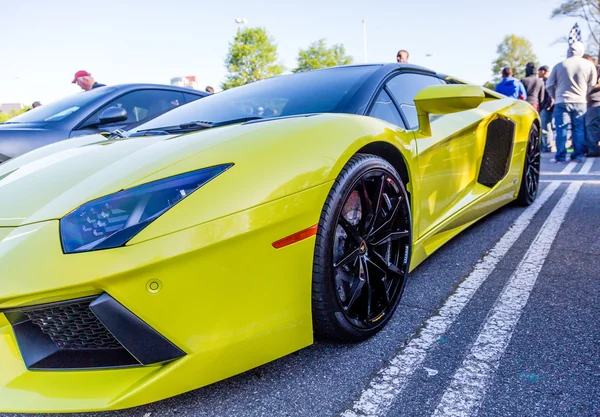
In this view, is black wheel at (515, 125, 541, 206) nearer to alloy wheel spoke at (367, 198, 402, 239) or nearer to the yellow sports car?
the yellow sports car

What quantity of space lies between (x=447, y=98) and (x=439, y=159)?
12.8 inches

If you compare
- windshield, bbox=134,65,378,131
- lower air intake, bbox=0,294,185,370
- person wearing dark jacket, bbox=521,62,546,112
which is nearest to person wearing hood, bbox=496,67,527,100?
person wearing dark jacket, bbox=521,62,546,112

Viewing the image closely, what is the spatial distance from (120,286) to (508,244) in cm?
228

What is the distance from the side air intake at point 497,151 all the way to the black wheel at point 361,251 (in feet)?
4.16

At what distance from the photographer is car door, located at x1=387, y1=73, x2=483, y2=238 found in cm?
209

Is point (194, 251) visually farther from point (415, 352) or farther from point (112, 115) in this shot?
point (112, 115)

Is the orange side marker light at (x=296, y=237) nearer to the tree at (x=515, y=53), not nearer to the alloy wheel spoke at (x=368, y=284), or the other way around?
the alloy wheel spoke at (x=368, y=284)

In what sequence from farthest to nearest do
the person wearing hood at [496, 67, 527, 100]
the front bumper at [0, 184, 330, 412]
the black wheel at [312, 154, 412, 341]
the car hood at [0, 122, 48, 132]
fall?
the person wearing hood at [496, 67, 527, 100] → the car hood at [0, 122, 48, 132] → the black wheel at [312, 154, 412, 341] → the front bumper at [0, 184, 330, 412]

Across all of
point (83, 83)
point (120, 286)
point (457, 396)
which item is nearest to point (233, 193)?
point (120, 286)

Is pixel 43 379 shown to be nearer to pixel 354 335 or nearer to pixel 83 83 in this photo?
pixel 354 335

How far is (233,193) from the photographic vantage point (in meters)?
1.25

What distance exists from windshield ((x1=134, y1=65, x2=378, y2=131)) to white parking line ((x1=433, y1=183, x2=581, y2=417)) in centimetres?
102

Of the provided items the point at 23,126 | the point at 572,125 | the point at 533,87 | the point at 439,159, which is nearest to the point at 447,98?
the point at 439,159

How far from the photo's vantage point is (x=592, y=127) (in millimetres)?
5723
